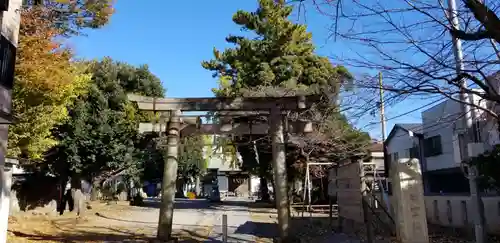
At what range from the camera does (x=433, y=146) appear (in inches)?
1225

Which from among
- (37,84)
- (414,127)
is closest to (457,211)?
(414,127)

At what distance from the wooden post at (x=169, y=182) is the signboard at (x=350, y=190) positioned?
5.03 metres

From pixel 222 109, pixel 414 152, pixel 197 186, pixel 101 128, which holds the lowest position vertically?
pixel 197 186

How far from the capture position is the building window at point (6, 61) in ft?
39.1

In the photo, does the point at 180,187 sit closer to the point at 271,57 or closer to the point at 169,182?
the point at 271,57

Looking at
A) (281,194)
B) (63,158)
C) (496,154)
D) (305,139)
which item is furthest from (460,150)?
(63,158)

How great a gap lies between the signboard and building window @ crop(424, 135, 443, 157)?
57.4 ft

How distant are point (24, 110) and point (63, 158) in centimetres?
725

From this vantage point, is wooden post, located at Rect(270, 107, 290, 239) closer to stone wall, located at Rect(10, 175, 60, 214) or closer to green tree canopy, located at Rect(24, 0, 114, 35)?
green tree canopy, located at Rect(24, 0, 114, 35)

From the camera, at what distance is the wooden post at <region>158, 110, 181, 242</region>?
1284 centimetres

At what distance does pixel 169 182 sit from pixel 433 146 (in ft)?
76.4

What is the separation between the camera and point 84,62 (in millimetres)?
21188

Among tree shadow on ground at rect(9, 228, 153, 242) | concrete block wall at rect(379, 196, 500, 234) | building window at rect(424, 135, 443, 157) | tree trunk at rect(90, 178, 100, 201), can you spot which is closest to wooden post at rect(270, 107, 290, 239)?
concrete block wall at rect(379, 196, 500, 234)

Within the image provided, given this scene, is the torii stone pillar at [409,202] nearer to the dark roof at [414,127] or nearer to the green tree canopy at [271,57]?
the dark roof at [414,127]
